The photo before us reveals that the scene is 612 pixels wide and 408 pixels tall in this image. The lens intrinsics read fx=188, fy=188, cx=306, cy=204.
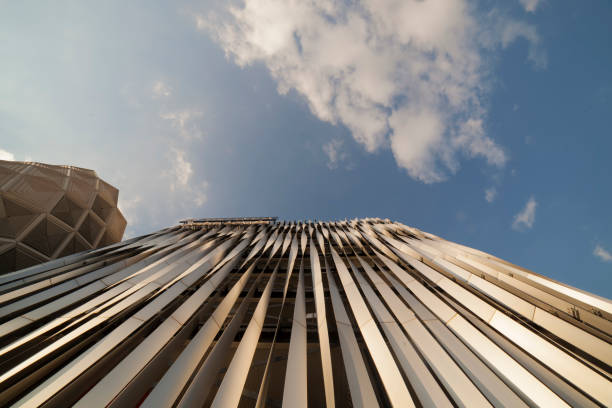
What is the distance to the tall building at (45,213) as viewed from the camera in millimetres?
9359

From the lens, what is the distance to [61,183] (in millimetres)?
11078

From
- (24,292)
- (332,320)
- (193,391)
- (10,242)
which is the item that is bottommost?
(193,391)

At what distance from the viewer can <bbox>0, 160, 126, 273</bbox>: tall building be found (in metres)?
9.36

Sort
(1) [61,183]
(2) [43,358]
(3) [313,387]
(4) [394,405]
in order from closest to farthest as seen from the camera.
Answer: (4) [394,405], (2) [43,358], (3) [313,387], (1) [61,183]

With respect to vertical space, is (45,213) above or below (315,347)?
above

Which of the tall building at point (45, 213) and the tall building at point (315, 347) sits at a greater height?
the tall building at point (45, 213)

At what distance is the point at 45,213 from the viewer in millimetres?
10039

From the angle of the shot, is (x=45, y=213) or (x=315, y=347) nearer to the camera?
(x=315, y=347)

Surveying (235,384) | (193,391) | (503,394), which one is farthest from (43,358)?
(503,394)

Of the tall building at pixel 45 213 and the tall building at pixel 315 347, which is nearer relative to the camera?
the tall building at pixel 315 347

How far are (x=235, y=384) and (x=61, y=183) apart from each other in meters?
16.4

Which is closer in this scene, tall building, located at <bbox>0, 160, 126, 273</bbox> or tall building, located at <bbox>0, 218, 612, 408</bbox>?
tall building, located at <bbox>0, 218, 612, 408</bbox>

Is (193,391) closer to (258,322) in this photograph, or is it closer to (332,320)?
(258,322)

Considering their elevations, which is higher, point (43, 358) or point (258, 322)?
point (258, 322)
